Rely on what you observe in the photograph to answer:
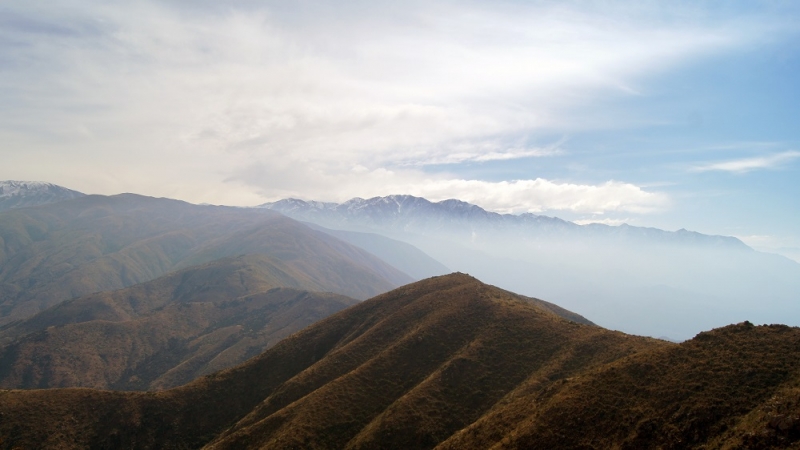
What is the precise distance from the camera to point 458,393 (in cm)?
6881

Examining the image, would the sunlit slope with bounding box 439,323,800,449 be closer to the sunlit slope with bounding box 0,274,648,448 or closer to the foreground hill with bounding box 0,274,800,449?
the foreground hill with bounding box 0,274,800,449

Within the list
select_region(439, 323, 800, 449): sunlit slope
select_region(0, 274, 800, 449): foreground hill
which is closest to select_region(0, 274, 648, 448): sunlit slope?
select_region(0, 274, 800, 449): foreground hill

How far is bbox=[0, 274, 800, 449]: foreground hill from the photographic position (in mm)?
41844

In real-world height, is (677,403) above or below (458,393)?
above

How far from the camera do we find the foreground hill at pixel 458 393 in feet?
137

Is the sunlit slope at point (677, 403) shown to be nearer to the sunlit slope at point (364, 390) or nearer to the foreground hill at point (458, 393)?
the foreground hill at point (458, 393)

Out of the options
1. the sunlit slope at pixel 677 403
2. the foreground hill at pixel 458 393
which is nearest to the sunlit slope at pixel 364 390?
the foreground hill at pixel 458 393

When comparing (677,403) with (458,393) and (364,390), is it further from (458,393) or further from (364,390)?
(364,390)

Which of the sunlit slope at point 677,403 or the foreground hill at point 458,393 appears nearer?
the sunlit slope at point 677,403

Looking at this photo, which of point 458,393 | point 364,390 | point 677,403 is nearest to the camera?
point 677,403

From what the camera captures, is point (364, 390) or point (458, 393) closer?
point (458, 393)

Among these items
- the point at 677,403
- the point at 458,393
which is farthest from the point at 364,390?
the point at 677,403

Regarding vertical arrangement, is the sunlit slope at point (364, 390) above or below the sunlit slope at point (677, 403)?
below

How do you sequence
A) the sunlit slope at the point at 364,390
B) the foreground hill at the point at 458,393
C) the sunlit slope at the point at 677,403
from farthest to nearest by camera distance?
1. the sunlit slope at the point at 364,390
2. the foreground hill at the point at 458,393
3. the sunlit slope at the point at 677,403
